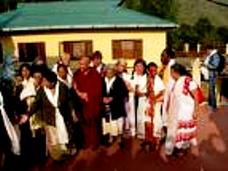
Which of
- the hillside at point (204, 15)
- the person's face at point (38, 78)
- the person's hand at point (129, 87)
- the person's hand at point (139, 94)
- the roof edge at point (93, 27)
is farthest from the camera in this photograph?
the hillside at point (204, 15)

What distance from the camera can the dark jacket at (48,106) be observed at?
11.2 meters

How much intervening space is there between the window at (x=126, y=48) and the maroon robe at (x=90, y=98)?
13.9m

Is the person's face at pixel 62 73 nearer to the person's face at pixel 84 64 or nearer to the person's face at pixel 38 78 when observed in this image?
the person's face at pixel 38 78

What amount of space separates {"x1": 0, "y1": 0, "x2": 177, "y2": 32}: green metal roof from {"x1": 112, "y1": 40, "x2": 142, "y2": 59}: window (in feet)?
2.40

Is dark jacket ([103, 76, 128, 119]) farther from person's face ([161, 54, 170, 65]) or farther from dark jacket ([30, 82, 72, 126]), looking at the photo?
dark jacket ([30, 82, 72, 126])

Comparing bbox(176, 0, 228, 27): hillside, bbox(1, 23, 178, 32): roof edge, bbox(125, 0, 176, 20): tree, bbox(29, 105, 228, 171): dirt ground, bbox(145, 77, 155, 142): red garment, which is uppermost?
bbox(145, 77, 155, 142): red garment

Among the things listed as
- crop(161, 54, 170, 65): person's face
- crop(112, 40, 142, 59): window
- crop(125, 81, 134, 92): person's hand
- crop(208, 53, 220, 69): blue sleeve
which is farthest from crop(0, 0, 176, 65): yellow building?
crop(125, 81, 134, 92): person's hand

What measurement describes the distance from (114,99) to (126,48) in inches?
542

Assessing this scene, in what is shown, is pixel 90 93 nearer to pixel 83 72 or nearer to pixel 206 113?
pixel 83 72

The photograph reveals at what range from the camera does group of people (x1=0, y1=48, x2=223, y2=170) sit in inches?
440

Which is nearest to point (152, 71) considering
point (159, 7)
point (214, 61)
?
point (214, 61)

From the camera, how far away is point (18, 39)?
26.2 metres

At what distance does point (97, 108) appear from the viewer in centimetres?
1224

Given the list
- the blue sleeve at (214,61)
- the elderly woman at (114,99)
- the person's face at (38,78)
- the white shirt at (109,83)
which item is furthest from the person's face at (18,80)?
the blue sleeve at (214,61)
